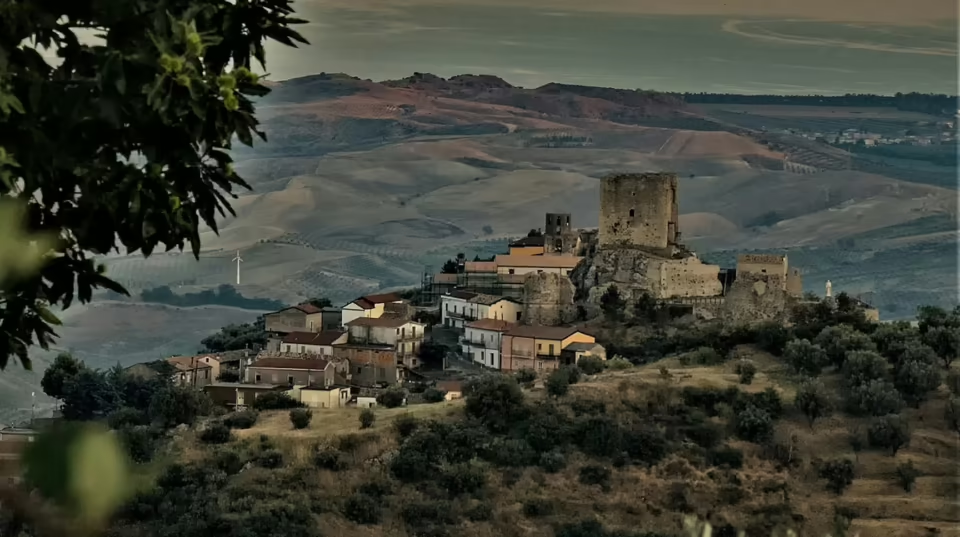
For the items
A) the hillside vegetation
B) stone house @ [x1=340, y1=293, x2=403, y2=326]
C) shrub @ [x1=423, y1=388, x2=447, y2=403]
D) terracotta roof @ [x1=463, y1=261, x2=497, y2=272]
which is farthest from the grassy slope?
terracotta roof @ [x1=463, y1=261, x2=497, y2=272]

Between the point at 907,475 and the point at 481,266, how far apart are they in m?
10.5

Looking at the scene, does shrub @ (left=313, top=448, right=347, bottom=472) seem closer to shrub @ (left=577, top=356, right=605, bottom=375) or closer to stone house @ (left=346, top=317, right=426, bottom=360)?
shrub @ (left=577, top=356, right=605, bottom=375)

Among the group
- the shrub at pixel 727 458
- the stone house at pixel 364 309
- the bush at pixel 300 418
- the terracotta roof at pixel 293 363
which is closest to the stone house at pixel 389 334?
the stone house at pixel 364 309

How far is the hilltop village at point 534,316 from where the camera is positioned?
2000 cm

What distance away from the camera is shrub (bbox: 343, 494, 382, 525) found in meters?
14.5

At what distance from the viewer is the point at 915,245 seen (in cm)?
3650

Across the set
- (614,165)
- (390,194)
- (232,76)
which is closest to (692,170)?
(614,165)

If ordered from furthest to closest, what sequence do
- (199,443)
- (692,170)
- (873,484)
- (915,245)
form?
(692,170)
(915,245)
(199,443)
(873,484)

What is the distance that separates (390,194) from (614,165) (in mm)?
6499

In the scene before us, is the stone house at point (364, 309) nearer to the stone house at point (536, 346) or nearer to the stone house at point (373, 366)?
the stone house at point (373, 366)

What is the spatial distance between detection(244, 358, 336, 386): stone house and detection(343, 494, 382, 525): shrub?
4.77 metres

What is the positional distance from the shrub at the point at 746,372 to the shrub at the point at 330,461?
532 cm

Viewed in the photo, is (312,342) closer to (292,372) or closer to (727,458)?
(292,372)

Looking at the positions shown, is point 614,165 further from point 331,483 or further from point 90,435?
point 90,435
